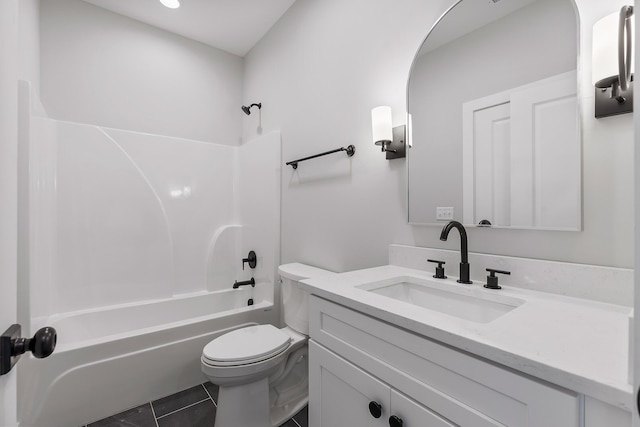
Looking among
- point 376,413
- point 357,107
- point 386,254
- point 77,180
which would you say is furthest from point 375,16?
point 77,180

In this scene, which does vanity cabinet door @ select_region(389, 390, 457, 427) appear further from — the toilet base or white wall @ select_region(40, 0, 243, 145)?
white wall @ select_region(40, 0, 243, 145)

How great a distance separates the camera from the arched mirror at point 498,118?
960 millimetres

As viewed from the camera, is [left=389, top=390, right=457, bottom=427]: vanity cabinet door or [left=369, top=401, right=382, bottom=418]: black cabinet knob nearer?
[left=389, top=390, right=457, bottom=427]: vanity cabinet door

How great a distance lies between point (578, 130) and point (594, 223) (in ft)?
0.98

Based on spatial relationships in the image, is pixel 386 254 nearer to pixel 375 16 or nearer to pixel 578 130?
pixel 578 130

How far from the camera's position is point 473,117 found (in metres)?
1.20

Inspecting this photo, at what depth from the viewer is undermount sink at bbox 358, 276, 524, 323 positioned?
0.98 m

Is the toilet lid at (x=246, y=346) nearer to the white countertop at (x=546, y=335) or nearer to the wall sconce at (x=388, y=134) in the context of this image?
the white countertop at (x=546, y=335)

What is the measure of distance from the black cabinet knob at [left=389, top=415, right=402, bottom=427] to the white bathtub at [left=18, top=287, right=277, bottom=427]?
1.58 m

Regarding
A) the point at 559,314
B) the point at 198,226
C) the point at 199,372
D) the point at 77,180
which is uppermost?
the point at 77,180

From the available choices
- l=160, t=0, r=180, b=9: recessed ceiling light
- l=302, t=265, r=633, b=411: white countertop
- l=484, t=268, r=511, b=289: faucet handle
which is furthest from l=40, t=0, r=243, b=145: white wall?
l=484, t=268, r=511, b=289: faucet handle

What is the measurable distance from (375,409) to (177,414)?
145 centimetres

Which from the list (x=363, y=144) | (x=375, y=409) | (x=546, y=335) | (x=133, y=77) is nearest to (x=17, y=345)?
(x=375, y=409)

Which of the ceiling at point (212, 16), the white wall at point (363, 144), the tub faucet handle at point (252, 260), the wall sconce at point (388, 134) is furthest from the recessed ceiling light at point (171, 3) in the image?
the tub faucet handle at point (252, 260)
